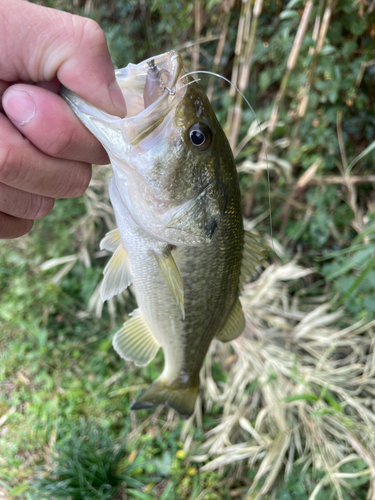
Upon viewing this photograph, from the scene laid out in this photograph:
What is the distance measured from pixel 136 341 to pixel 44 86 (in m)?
1.01

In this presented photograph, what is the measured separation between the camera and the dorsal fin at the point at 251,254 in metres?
1.10

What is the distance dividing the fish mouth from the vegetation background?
1079mm

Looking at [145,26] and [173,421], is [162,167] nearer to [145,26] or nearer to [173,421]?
[173,421]

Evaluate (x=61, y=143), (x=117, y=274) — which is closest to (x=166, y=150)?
(x=61, y=143)

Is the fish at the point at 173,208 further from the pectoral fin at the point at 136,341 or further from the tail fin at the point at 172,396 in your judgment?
the tail fin at the point at 172,396

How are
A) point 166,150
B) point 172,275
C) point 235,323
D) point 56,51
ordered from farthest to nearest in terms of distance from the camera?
point 235,323 < point 172,275 < point 166,150 < point 56,51

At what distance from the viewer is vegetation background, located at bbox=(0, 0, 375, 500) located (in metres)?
1.92

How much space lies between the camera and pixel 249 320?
2311mm

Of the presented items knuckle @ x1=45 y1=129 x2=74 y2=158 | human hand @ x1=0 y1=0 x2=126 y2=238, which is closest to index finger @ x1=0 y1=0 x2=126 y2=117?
human hand @ x1=0 y1=0 x2=126 y2=238

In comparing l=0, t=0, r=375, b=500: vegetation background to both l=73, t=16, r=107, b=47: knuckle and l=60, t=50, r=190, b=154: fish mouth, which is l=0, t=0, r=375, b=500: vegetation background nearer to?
l=60, t=50, r=190, b=154: fish mouth

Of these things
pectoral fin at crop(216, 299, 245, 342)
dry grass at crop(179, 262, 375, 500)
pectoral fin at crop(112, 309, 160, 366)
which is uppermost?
pectoral fin at crop(216, 299, 245, 342)

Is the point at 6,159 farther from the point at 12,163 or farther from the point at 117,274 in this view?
the point at 117,274

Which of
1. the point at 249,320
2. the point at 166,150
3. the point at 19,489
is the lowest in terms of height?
the point at 19,489

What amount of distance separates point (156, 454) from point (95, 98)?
2344mm
